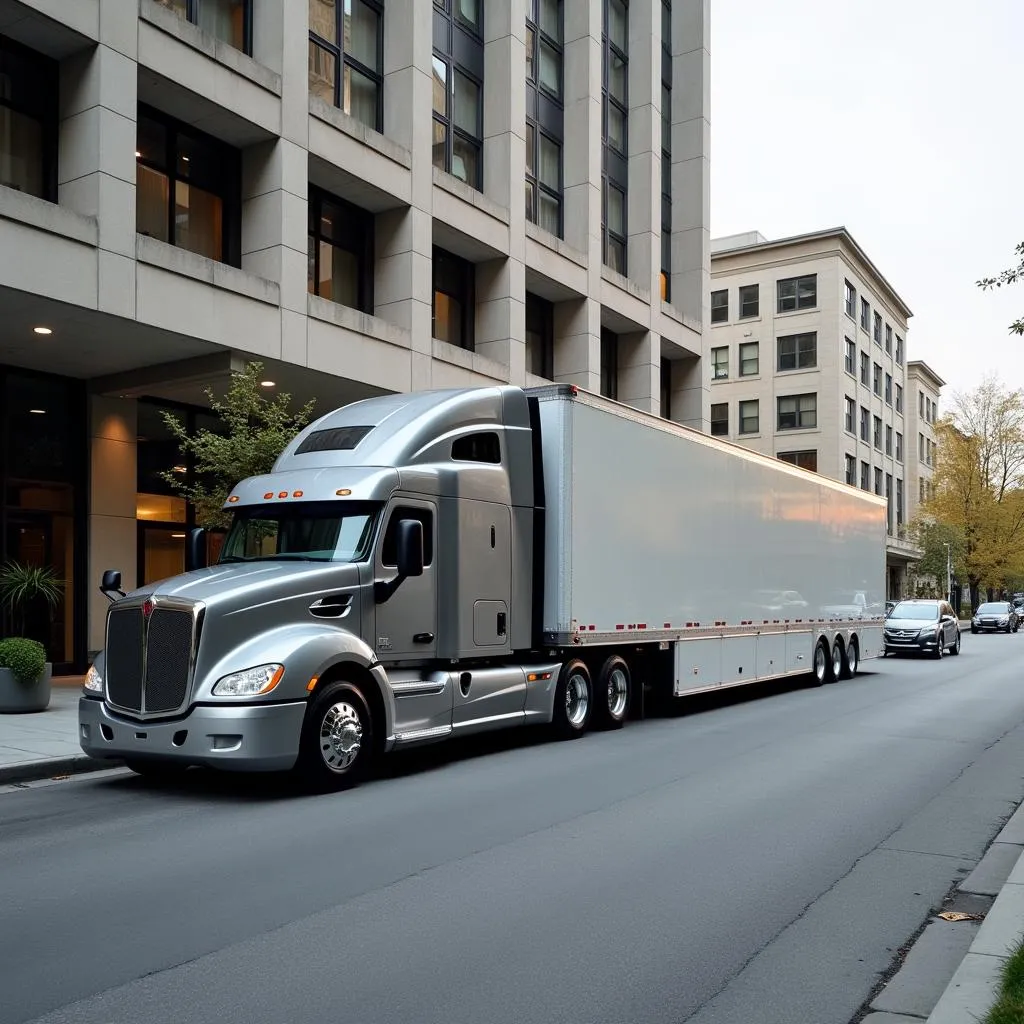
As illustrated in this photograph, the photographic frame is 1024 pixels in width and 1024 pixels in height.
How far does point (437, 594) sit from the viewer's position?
11.3m

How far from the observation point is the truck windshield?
34.4 ft

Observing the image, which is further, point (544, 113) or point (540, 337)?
point (544, 113)

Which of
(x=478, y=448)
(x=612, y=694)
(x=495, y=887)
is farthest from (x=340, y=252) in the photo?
(x=495, y=887)

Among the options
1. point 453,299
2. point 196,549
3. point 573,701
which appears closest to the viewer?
point 196,549

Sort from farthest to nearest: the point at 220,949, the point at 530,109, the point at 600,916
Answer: the point at 530,109
the point at 600,916
the point at 220,949

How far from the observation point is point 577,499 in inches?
522

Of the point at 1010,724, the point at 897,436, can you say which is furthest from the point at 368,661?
the point at 897,436

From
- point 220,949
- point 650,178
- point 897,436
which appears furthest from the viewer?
point 897,436

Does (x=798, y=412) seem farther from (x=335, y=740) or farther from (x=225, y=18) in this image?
(x=335, y=740)

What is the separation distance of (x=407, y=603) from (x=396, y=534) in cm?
75

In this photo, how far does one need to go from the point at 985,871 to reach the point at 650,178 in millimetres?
27999

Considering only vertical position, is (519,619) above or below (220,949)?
above

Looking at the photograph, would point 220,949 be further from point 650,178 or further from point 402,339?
point 650,178

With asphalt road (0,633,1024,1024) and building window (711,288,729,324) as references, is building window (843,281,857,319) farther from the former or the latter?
asphalt road (0,633,1024,1024)
